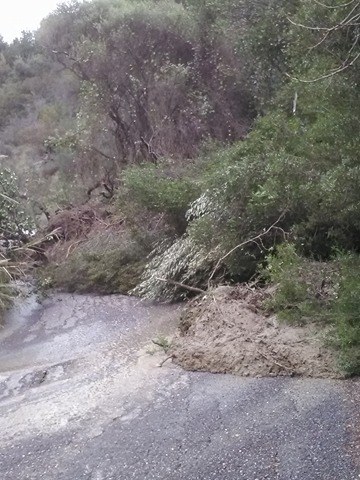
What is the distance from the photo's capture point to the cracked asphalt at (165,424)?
5.02 metres

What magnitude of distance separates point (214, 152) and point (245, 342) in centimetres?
661

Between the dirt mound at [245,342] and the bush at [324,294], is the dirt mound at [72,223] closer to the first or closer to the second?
the dirt mound at [245,342]

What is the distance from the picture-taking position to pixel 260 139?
10078 mm

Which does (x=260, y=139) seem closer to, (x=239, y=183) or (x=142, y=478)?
(x=239, y=183)

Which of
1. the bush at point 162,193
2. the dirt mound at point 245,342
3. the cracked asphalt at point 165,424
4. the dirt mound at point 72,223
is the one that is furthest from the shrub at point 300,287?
the dirt mound at point 72,223

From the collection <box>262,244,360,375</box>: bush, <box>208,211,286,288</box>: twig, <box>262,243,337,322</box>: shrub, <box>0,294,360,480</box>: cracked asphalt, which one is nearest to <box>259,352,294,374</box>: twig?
<box>0,294,360,480</box>: cracked asphalt

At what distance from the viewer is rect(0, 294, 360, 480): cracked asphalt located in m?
5.02

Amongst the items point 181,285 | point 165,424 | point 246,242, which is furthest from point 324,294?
point 181,285

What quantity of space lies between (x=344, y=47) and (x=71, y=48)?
1384cm

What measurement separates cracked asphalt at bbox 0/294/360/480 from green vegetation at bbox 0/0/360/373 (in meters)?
0.86

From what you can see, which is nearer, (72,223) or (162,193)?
(162,193)

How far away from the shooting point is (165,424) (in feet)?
19.2

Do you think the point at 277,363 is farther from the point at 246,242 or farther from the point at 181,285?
the point at 181,285

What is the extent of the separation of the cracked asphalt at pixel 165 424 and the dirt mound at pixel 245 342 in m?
0.19
